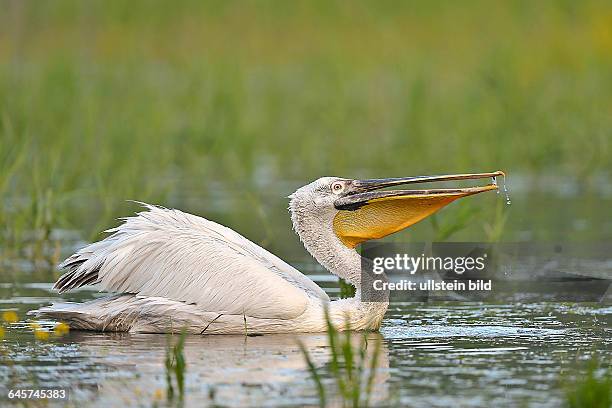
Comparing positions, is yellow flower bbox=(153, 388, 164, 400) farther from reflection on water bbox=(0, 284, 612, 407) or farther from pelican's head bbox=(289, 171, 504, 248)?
pelican's head bbox=(289, 171, 504, 248)

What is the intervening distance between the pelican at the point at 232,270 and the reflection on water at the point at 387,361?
4.1 inches

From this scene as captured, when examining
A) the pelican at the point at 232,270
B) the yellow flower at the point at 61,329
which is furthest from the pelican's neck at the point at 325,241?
the yellow flower at the point at 61,329

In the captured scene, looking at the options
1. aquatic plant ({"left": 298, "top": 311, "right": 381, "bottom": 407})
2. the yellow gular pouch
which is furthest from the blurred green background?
aquatic plant ({"left": 298, "top": 311, "right": 381, "bottom": 407})

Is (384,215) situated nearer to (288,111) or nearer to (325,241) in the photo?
A: (325,241)

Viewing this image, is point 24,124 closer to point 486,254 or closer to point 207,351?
point 486,254

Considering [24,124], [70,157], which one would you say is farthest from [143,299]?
[70,157]

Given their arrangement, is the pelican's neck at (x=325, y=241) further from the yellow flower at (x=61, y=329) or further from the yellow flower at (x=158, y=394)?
the yellow flower at (x=158, y=394)

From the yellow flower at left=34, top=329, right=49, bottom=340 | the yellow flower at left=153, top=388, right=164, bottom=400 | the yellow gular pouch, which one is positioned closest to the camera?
the yellow flower at left=153, top=388, right=164, bottom=400

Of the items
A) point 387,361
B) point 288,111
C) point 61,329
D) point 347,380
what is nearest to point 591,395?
point 347,380

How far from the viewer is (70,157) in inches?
488

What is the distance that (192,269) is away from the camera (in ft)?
24.7

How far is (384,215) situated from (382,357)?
4.58ft

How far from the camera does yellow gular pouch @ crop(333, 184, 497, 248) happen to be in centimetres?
781

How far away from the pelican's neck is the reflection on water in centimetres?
40
